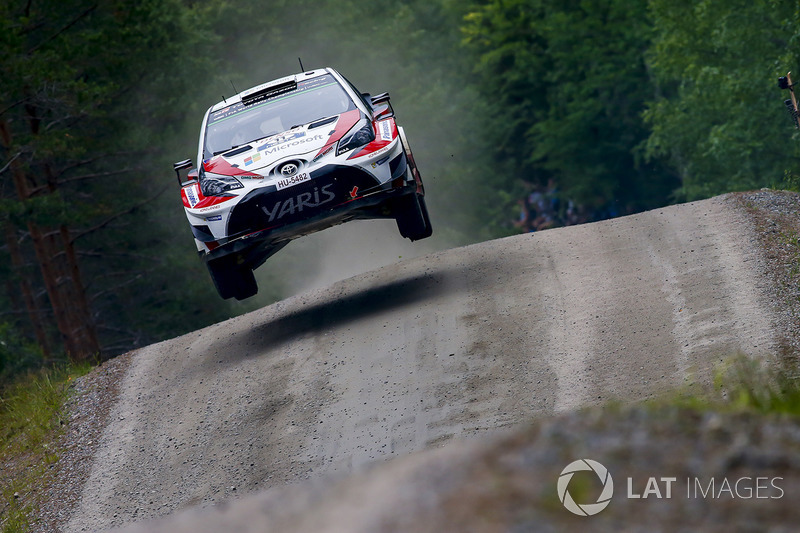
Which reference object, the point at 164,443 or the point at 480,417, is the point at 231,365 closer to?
the point at 164,443

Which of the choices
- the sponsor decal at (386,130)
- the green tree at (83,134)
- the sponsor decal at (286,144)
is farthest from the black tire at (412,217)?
the green tree at (83,134)

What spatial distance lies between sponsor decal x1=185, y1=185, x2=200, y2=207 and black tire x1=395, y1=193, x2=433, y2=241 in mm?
2112

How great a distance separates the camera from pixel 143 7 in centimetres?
2652

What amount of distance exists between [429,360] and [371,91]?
121 ft

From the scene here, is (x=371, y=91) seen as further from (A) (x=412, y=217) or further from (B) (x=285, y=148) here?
(B) (x=285, y=148)

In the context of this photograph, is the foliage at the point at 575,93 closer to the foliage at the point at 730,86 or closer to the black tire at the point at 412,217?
the foliage at the point at 730,86

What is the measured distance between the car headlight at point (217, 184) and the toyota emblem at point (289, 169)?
1.50 feet

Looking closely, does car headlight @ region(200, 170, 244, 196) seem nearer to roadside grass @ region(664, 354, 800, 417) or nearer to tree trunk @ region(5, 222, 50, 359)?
roadside grass @ region(664, 354, 800, 417)

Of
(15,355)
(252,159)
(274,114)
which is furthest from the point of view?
(15,355)

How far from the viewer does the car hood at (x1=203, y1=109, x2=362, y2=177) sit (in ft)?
34.9

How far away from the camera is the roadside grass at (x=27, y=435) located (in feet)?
29.3

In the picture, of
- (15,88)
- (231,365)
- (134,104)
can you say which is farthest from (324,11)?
(231,365)

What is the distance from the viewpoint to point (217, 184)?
35.2 ft

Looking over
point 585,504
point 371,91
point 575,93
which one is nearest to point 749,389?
point 585,504
